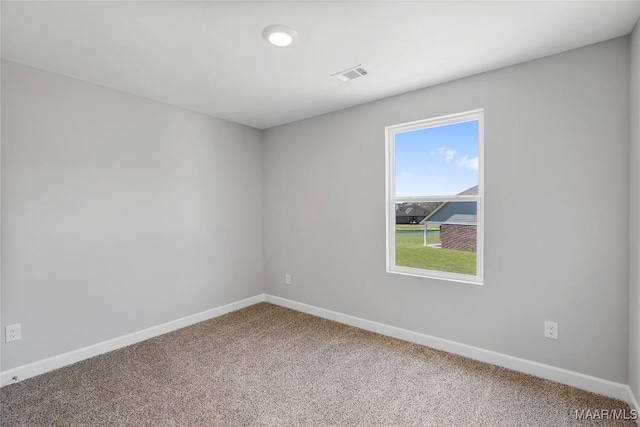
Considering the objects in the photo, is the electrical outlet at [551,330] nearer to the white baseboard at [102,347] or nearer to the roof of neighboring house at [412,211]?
the roof of neighboring house at [412,211]

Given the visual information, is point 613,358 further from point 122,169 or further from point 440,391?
point 122,169

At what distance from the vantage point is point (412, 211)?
3035 mm

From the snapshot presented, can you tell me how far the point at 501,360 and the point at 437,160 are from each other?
1.76 meters

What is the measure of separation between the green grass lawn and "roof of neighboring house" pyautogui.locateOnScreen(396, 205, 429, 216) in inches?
4.7

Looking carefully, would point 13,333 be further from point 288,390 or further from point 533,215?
point 533,215

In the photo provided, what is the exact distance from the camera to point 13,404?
1.99 metres

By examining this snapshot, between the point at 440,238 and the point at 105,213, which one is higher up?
the point at 105,213

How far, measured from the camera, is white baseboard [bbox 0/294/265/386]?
2271mm

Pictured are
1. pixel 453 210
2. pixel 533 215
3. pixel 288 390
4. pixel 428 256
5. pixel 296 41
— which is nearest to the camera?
pixel 296 41

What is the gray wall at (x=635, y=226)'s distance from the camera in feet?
5.88

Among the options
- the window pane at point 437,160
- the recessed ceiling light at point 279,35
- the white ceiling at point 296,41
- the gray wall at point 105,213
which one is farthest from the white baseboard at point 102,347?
the recessed ceiling light at point 279,35

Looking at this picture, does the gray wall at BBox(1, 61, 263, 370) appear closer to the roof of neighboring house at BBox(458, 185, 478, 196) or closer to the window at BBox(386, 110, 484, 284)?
the window at BBox(386, 110, 484, 284)

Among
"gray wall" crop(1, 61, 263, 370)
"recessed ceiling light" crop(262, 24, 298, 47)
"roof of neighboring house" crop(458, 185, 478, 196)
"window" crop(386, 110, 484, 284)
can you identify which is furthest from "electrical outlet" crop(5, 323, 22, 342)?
"roof of neighboring house" crop(458, 185, 478, 196)

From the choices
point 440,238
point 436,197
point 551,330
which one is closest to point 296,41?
point 436,197
